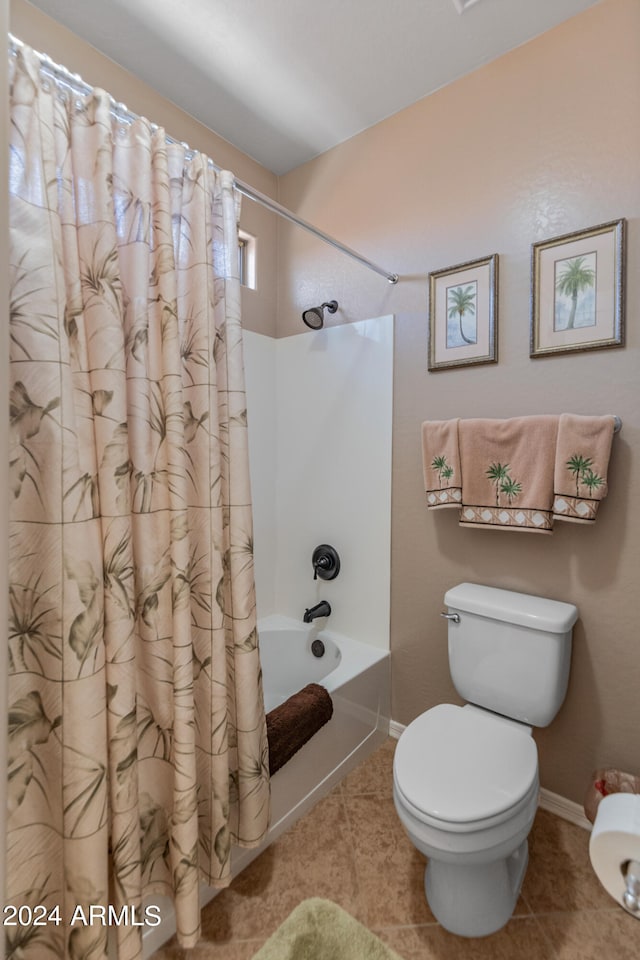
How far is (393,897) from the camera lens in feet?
4.41

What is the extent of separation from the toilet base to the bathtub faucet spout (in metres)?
1.06

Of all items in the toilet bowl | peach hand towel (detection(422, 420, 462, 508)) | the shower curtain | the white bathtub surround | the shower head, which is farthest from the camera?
the shower head

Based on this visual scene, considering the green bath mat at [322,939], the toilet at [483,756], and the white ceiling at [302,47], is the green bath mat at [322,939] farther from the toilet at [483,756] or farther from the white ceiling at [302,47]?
the white ceiling at [302,47]

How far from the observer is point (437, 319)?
1864 mm

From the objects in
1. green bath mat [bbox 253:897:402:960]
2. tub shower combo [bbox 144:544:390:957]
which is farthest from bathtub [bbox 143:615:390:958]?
green bath mat [bbox 253:897:402:960]

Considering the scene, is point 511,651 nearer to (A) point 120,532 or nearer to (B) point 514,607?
(B) point 514,607

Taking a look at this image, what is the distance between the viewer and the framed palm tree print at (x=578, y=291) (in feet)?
4.78

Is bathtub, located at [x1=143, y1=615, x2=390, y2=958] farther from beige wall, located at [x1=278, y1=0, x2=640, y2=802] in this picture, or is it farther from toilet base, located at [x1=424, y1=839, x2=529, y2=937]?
toilet base, located at [x1=424, y1=839, x2=529, y2=937]

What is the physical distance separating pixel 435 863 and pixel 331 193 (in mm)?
2719

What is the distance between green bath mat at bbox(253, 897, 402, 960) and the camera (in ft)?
3.84

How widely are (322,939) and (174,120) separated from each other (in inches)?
118

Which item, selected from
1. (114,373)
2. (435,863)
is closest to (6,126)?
(114,373)

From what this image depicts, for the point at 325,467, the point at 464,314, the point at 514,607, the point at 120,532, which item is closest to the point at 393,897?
the point at 514,607

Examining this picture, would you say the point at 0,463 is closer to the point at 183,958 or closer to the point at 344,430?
the point at 183,958
